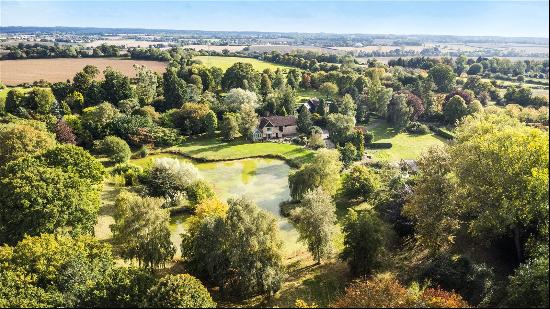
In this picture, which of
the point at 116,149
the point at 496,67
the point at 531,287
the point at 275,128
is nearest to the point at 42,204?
the point at 116,149

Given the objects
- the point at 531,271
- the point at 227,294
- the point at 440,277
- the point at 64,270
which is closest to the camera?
the point at 531,271

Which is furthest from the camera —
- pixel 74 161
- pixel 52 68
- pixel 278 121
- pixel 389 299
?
pixel 52 68

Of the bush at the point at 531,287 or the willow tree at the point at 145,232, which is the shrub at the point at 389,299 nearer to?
the bush at the point at 531,287

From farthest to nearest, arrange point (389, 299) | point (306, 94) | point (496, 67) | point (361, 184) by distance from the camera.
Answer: point (496, 67)
point (306, 94)
point (361, 184)
point (389, 299)

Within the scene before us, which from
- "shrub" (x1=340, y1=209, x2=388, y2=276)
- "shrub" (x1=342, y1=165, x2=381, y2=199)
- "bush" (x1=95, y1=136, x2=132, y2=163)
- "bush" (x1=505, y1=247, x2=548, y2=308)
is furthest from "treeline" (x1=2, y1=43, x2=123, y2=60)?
"bush" (x1=505, y1=247, x2=548, y2=308)

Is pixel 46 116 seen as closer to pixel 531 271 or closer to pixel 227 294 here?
pixel 227 294

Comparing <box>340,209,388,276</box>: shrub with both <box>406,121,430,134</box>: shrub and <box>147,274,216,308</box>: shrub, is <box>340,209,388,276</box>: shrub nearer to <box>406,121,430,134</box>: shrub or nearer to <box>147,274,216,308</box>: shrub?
<box>147,274,216,308</box>: shrub

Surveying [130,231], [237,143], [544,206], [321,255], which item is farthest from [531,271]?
[237,143]

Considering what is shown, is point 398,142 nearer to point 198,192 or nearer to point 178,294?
point 198,192
